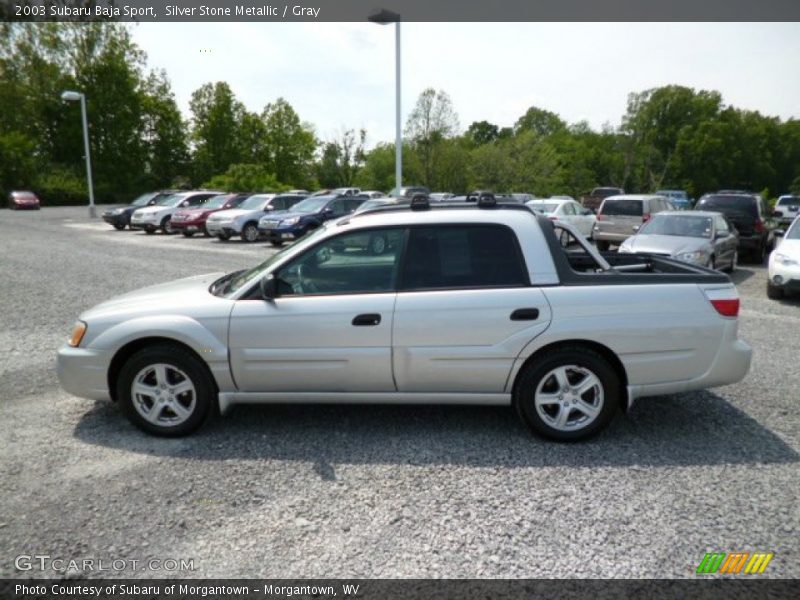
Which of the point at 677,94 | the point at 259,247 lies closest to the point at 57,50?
the point at 259,247

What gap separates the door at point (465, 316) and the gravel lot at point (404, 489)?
53cm

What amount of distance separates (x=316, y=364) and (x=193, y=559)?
155 centimetres

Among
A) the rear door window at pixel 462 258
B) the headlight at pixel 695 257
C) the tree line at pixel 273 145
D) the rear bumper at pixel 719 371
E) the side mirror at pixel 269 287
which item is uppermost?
the tree line at pixel 273 145

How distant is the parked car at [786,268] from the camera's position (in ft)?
30.6

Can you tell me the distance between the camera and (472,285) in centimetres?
407

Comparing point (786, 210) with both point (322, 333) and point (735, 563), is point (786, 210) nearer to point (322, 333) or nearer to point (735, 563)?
point (735, 563)

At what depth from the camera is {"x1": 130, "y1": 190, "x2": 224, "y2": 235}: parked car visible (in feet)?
78.2

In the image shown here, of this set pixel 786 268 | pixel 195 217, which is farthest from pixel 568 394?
pixel 195 217

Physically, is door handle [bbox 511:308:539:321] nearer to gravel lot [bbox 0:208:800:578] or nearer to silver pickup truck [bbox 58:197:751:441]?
silver pickup truck [bbox 58:197:751:441]

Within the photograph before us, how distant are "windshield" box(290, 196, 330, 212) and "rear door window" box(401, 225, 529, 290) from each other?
52.3ft

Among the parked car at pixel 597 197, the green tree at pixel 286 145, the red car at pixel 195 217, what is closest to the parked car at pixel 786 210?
the parked car at pixel 597 197

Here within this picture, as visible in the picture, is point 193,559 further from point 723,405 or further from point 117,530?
point 723,405

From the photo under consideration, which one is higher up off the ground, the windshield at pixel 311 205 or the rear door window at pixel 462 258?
the windshield at pixel 311 205

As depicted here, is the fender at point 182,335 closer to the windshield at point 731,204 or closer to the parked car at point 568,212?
the parked car at point 568,212
